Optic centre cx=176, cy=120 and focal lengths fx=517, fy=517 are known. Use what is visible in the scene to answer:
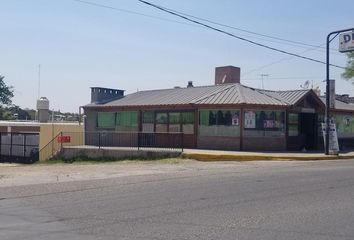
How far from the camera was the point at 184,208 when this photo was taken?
10.2 metres

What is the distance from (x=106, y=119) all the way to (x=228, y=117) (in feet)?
33.0

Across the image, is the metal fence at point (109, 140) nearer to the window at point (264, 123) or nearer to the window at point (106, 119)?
the window at point (106, 119)

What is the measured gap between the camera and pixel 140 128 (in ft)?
108

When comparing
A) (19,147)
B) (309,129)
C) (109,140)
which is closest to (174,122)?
(109,140)

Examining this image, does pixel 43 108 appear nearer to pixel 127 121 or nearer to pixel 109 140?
pixel 109 140

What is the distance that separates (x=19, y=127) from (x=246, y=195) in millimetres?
36492

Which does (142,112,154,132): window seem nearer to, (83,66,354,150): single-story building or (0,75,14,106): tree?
(83,66,354,150): single-story building

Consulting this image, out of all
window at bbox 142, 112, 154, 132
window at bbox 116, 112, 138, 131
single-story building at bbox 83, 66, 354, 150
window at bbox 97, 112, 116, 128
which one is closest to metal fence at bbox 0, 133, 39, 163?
single-story building at bbox 83, 66, 354, 150

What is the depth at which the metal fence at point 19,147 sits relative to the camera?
1421 inches

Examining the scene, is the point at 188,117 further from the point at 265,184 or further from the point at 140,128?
the point at 265,184

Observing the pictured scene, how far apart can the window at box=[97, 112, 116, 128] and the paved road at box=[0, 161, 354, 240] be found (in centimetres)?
1865

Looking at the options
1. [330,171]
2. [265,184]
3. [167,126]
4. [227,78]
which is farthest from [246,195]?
[227,78]

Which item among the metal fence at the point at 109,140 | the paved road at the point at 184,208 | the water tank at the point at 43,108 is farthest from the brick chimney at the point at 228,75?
the paved road at the point at 184,208

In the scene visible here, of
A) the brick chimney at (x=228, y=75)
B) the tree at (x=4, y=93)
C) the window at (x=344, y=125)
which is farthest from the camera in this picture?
the tree at (x=4, y=93)
